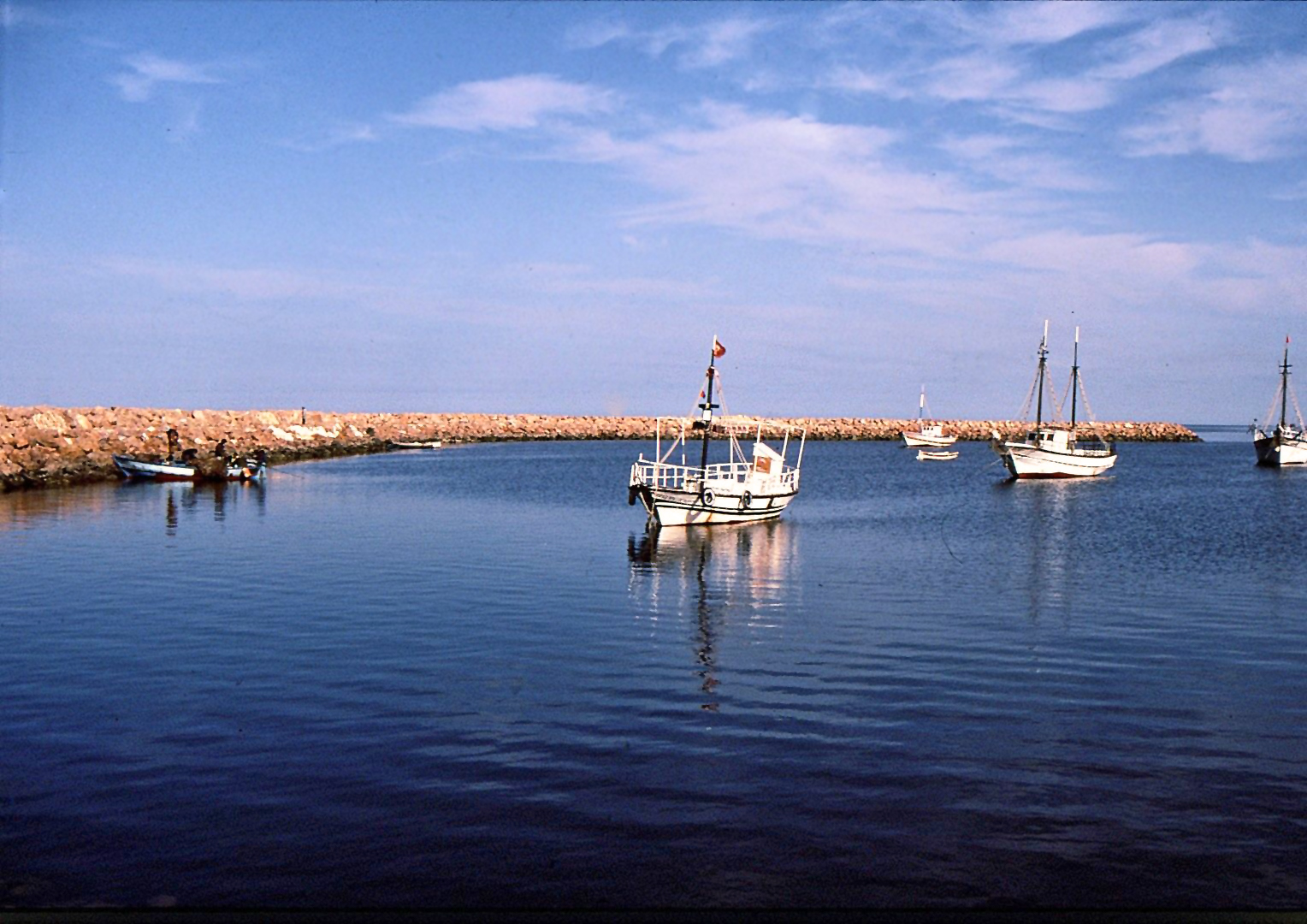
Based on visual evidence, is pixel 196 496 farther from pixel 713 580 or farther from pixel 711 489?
pixel 713 580

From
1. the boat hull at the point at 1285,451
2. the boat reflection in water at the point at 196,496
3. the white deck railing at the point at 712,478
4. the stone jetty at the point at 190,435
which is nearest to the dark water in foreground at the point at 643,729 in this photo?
the white deck railing at the point at 712,478

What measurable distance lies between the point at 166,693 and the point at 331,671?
263 centimetres

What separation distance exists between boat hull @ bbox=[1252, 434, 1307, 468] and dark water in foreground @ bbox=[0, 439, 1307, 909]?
275 feet

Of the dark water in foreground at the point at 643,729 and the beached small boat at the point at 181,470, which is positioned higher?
the beached small boat at the point at 181,470

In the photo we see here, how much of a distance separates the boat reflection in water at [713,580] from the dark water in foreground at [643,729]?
0.63 feet

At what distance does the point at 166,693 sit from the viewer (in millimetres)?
16562

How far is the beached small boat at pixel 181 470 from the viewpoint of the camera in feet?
216

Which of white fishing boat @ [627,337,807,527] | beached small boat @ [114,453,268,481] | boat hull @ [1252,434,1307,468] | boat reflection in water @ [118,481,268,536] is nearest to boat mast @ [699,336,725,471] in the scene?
white fishing boat @ [627,337,807,527]

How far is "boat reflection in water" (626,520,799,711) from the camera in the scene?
23.8 metres

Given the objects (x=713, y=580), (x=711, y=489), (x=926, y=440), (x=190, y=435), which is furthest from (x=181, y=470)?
(x=926, y=440)

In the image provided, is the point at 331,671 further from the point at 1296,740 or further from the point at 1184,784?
the point at 1296,740

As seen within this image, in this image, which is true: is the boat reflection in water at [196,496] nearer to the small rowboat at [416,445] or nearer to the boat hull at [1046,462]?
the boat hull at [1046,462]

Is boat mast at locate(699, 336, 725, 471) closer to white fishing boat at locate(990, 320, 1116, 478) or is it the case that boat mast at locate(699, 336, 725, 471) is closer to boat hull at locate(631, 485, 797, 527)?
boat hull at locate(631, 485, 797, 527)

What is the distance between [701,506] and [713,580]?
48.6 ft
